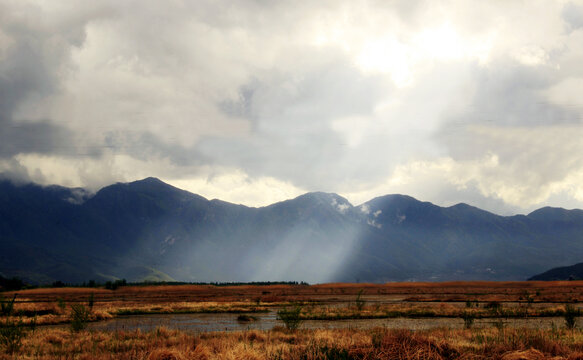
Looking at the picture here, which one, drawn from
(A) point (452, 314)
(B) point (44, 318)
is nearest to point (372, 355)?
(A) point (452, 314)

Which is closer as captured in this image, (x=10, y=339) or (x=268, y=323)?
(x=10, y=339)

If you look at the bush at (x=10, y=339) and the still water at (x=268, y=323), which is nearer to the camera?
the bush at (x=10, y=339)

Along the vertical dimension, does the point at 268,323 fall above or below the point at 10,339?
below

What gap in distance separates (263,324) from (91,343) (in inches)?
601

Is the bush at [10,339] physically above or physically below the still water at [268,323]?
above

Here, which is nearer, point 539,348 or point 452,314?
point 539,348

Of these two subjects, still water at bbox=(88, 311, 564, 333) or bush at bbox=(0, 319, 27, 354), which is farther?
still water at bbox=(88, 311, 564, 333)

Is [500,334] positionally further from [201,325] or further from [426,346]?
[201,325]

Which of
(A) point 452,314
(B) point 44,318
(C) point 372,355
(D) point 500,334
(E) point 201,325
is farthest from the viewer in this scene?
(A) point 452,314

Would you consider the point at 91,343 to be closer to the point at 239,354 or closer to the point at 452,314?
the point at 239,354

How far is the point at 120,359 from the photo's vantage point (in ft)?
46.6

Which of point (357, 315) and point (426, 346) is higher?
point (426, 346)

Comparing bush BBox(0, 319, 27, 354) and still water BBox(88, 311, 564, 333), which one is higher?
bush BBox(0, 319, 27, 354)

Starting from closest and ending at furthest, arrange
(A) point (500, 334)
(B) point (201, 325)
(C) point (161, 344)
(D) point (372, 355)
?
(D) point (372, 355) < (C) point (161, 344) < (A) point (500, 334) < (B) point (201, 325)
